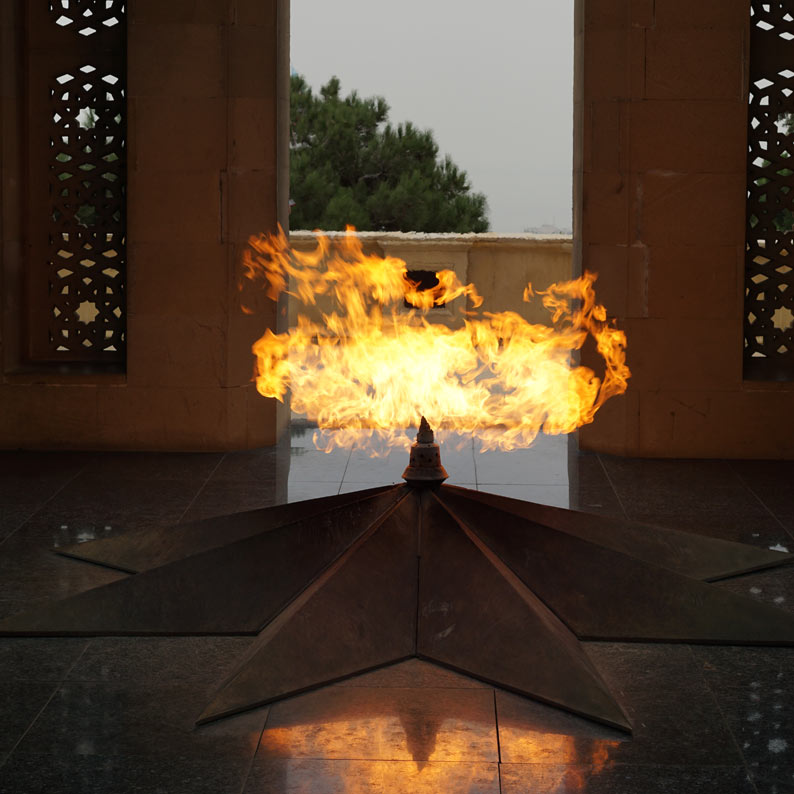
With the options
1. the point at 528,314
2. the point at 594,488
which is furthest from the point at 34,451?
the point at 528,314

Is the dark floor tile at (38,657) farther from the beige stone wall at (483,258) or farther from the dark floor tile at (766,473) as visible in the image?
the beige stone wall at (483,258)

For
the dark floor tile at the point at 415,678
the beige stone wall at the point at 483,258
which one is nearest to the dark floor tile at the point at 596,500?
the dark floor tile at the point at 415,678

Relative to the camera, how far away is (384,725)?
10.5 ft

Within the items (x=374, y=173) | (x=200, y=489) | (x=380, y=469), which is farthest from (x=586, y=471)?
(x=374, y=173)

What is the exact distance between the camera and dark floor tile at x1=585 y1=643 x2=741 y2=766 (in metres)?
3.04

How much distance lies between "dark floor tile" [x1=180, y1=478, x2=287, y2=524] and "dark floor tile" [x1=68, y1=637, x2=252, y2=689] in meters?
1.58

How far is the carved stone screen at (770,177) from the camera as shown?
6.85m

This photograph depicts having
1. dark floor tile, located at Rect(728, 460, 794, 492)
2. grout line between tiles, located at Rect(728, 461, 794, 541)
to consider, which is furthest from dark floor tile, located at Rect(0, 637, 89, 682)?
dark floor tile, located at Rect(728, 460, 794, 492)

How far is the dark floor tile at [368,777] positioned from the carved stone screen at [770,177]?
14.9 ft

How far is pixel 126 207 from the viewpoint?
7.02 meters

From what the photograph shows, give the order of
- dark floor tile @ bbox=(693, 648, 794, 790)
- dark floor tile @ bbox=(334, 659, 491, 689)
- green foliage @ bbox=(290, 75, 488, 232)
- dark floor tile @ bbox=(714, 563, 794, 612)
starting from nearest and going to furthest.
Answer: dark floor tile @ bbox=(693, 648, 794, 790), dark floor tile @ bbox=(334, 659, 491, 689), dark floor tile @ bbox=(714, 563, 794, 612), green foliage @ bbox=(290, 75, 488, 232)

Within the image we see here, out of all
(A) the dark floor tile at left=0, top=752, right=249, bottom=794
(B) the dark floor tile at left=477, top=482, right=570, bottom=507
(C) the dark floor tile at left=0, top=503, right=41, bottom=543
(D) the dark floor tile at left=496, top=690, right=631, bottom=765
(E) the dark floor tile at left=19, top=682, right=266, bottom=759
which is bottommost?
(A) the dark floor tile at left=0, top=752, right=249, bottom=794

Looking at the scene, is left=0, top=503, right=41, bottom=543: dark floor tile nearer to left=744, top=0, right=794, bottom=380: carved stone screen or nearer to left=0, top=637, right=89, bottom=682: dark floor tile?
left=0, top=637, right=89, bottom=682: dark floor tile

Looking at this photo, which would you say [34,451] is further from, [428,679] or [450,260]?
[450,260]
